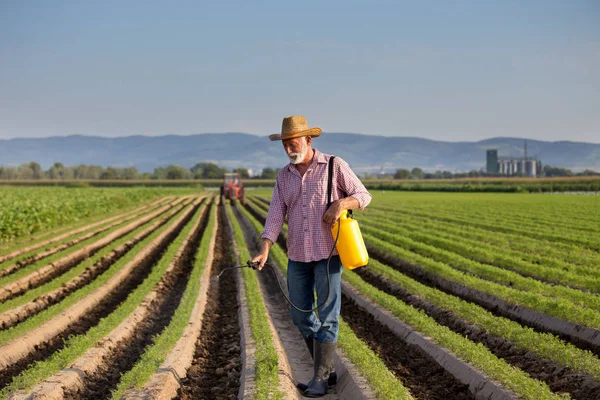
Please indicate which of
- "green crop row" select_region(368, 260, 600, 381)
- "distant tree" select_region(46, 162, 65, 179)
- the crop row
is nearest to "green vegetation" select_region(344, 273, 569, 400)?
the crop row

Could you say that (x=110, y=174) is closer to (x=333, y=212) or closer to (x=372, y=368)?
(x=372, y=368)

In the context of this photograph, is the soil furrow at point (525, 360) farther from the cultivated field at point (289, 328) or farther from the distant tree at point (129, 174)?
the distant tree at point (129, 174)

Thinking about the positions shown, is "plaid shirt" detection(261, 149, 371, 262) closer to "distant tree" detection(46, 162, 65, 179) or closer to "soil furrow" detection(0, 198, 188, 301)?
"soil furrow" detection(0, 198, 188, 301)

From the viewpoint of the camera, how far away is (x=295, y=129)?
19.8 feet

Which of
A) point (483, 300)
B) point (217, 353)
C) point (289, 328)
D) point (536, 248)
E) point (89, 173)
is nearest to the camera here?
point (217, 353)

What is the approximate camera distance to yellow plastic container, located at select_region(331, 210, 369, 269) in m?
6.11

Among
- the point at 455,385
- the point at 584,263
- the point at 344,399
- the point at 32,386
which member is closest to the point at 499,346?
the point at 455,385

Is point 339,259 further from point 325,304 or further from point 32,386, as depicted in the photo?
point 32,386

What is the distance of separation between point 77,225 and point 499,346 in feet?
84.6

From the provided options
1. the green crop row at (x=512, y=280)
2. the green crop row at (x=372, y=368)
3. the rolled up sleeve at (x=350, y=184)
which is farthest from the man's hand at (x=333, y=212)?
the green crop row at (x=512, y=280)

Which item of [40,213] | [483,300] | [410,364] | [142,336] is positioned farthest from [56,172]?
[410,364]

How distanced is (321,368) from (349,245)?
3.99 feet

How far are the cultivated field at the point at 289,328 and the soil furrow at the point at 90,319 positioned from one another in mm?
30

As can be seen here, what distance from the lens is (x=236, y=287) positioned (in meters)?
14.3
